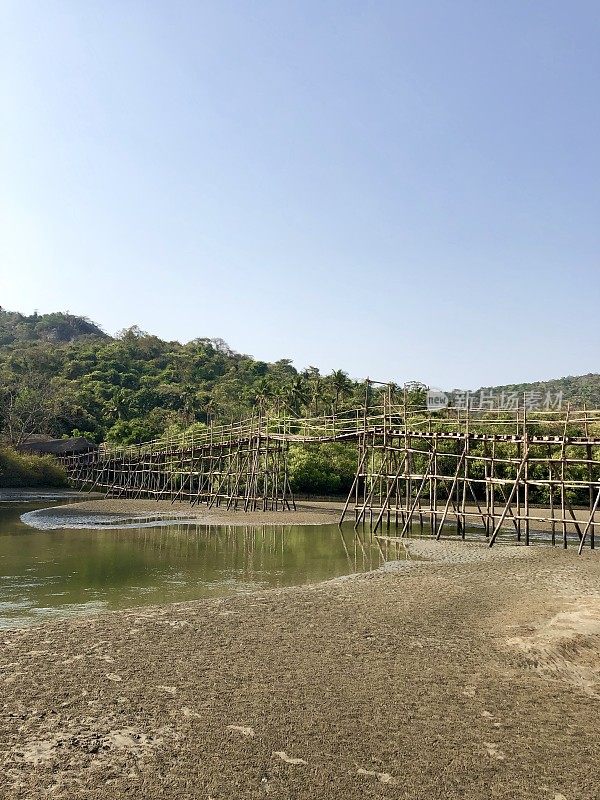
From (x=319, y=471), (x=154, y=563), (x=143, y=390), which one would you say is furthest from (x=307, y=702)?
(x=143, y=390)

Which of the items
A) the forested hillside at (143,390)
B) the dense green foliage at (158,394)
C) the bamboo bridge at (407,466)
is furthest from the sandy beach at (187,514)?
the forested hillside at (143,390)

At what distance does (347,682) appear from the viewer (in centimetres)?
733

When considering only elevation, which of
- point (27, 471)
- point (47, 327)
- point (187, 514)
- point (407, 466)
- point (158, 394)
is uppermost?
point (47, 327)

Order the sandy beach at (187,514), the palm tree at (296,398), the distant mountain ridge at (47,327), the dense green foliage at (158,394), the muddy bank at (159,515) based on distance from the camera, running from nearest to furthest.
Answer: the muddy bank at (159,515)
the sandy beach at (187,514)
the dense green foliage at (158,394)
the palm tree at (296,398)
the distant mountain ridge at (47,327)

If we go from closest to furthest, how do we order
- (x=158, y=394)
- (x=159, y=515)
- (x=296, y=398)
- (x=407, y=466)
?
(x=407, y=466), (x=159, y=515), (x=296, y=398), (x=158, y=394)

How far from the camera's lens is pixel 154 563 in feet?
55.7

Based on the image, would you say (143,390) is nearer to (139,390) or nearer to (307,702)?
(139,390)

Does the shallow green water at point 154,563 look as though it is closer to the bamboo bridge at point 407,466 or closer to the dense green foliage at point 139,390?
the bamboo bridge at point 407,466

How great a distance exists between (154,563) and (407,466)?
36.1 feet

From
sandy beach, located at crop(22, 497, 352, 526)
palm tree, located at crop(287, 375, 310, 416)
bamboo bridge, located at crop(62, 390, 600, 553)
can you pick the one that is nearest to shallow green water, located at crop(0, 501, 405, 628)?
sandy beach, located at crop(22, 497, 352, 526)

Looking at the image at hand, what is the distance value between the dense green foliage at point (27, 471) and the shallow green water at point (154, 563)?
24.1 metres

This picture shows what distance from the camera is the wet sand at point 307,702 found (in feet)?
16.9

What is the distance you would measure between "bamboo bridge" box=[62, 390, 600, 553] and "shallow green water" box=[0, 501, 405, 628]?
3659mm

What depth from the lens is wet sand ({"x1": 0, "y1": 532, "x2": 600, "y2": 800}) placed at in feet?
16.9
